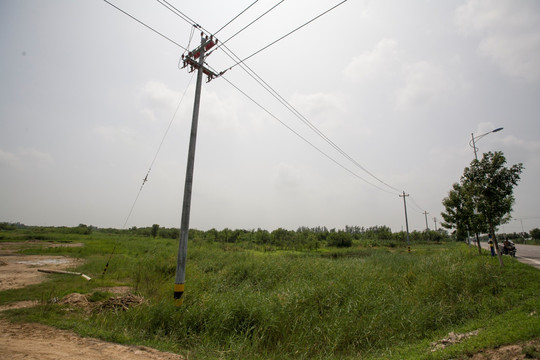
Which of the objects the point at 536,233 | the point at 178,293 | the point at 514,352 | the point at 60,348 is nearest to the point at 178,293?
the point at 178,293

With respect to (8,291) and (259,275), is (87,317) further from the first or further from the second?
(259,275)

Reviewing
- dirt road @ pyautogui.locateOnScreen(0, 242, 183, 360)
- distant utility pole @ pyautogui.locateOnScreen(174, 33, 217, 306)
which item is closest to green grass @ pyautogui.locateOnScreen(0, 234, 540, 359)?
dirt road @ pyautogui.locateOnScreen(0, 242, 183, 360)

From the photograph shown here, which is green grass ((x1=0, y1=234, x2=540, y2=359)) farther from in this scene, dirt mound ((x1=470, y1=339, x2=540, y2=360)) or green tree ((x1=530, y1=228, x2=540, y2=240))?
green tree ((x1=530, y1=228, x2=540, y2=240))

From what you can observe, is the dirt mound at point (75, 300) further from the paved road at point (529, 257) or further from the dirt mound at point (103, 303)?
the paved road at point (529, 257)

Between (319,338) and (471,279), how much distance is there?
26.5 feet

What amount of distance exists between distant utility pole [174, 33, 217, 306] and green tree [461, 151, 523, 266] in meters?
14.4

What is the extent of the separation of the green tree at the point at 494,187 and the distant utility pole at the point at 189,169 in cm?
1439

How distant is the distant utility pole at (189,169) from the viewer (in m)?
7.18

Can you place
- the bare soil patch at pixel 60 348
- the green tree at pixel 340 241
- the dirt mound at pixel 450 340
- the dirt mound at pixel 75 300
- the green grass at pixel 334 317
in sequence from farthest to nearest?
the green tree at pixel 340 241 → the dirt mound at pixel 75 300 → the green grass at pixel 334 317 → the dirt mound at pixel 450 340 → the bare soil patch at pixel 60 348

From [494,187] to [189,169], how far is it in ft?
48.8

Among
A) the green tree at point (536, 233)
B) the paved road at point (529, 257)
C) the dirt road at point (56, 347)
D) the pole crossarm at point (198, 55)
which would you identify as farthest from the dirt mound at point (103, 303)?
the green tree at point (536, 233)

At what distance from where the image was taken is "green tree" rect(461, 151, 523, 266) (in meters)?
11.7

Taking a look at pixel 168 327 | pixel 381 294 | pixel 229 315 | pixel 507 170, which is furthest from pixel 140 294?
pixel 507 170

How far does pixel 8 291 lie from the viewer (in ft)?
33.6
